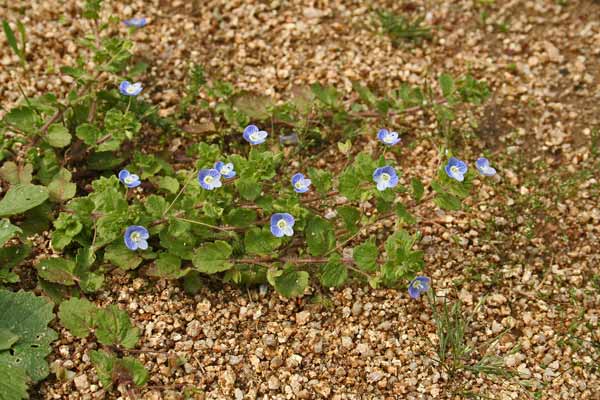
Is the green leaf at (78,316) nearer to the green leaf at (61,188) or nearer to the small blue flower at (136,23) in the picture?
the green leaf at (61,188)

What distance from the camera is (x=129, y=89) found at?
3.38 meters

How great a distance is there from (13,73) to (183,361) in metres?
→ 1.82

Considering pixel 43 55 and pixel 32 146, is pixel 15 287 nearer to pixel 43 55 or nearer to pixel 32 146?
pixel 32 146

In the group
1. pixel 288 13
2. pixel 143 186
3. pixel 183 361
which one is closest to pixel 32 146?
pixel 143 186

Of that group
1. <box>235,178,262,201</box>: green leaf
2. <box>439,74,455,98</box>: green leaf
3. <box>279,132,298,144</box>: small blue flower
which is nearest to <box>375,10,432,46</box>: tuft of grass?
<box>439,74,455,98</box>: green leaf

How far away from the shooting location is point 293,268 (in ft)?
10.0

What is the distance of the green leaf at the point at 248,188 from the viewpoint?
3.00 m

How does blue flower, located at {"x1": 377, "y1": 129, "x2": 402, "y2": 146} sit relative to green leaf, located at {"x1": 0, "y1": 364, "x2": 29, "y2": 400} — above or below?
above

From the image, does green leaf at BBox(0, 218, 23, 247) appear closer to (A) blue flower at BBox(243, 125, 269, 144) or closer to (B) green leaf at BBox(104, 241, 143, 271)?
(B) green leaf at BBox(104, 241, 143, 271)

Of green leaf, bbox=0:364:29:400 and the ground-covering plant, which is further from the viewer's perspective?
the ground-covering plant

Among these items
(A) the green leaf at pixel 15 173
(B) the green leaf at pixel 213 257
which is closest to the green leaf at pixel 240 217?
(B) the green leaf at pixel 213 257

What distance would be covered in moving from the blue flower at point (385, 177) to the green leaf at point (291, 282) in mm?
470

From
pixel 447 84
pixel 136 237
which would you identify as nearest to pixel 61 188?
pixel 136 237

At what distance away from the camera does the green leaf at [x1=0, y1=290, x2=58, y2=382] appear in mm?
2779
